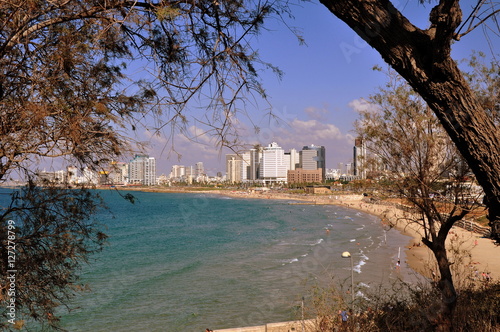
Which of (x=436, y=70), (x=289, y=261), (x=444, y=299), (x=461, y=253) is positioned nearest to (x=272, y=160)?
(x=436, y=70)

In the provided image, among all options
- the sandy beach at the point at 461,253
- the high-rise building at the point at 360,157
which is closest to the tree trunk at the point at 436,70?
the sandy beach at the point at 461,253

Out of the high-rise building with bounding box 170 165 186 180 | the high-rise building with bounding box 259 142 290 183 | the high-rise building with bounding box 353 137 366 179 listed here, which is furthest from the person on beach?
the high-rise building with bounding box 170 165 186 180

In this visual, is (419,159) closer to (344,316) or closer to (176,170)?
(344,316)

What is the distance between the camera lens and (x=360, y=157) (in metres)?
8.36

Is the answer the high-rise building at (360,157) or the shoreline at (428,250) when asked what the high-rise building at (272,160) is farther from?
the high-rise building at (360,157)

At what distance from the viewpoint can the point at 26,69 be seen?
11.2 feet

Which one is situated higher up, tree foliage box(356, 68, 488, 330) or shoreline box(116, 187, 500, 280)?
tree foliage box(356, 68, 488, 330)

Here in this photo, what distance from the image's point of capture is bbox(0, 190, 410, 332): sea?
47.4 ft

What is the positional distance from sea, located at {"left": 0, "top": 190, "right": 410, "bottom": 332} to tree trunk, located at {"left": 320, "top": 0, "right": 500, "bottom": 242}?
258 centimetres

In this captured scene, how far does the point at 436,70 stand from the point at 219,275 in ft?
68.4

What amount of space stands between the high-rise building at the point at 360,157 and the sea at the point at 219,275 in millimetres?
1848

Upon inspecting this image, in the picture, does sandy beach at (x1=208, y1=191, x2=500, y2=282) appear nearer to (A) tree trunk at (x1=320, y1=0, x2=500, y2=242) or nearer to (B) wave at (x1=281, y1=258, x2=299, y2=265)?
(A) tree trunk at (x1=320, y1=0, x2=500, y2=242)

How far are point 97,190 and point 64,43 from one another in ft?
4.87

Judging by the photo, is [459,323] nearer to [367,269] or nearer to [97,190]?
[97,190]
